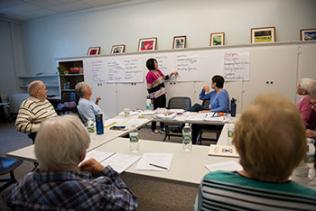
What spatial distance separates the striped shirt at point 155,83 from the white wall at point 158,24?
998 millimetres

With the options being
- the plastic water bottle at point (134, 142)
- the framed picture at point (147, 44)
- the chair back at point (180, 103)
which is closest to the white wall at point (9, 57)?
the framed picture at point (147, 44)

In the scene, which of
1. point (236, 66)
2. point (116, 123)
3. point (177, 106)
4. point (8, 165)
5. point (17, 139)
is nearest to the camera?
point (8, 165)

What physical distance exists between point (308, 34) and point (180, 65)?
8.17ft

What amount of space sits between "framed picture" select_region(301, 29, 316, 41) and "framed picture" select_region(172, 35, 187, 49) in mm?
2317

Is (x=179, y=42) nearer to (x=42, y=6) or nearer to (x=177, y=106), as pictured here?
(x=177, y=106)

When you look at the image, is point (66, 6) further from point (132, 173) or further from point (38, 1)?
point (132, 173)

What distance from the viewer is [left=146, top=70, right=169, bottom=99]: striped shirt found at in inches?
182

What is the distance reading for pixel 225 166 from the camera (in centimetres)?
148

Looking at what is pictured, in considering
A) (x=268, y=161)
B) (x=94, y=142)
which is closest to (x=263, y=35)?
(x=94, y=142)

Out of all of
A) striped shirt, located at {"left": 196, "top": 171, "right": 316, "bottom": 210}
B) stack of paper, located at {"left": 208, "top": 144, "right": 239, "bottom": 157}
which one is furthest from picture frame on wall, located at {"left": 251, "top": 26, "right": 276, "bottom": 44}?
striped shirt, located at {"left": 196, "top": 171, "right": 316, "bottom": 210}

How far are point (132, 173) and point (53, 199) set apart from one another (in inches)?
24.9

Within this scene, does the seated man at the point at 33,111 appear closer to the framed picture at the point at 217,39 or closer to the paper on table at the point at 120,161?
the paper on table at the point at 120,161

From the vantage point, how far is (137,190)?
2.57 metres

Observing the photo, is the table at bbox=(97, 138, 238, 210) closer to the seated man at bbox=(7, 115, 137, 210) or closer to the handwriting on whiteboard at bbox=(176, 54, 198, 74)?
the seated man at bbox=(7, 115, 137, 210)
